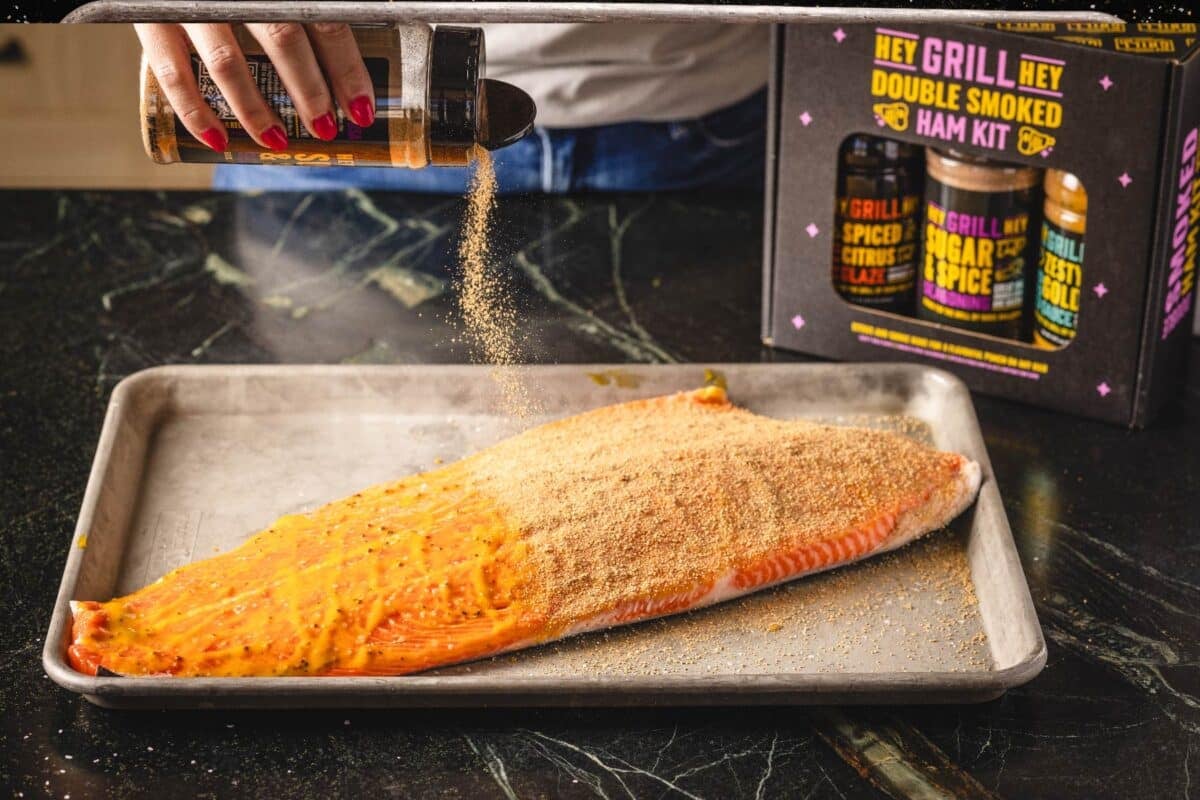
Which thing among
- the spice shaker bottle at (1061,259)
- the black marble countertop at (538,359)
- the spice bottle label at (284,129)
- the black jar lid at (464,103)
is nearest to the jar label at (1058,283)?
the spice shaker bottle at (1061,259)

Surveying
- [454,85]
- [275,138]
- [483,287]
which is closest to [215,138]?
[275,138]

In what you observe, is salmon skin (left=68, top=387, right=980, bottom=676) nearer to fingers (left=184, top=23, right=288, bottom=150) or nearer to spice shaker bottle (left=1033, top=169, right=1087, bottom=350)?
spice shaker bottle (left=1033, top=169, right=1087, bottom=350)

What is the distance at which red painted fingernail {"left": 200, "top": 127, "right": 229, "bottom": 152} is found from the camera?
1092 millimetres

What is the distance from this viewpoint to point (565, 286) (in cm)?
192

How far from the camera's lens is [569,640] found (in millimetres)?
1336

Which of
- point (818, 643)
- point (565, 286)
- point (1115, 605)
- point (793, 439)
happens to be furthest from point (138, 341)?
point (1115, 605)

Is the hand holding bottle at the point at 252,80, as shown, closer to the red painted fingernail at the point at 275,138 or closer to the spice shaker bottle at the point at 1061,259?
the red painted fingernail at the point at 275,138

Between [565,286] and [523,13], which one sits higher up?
[523,13]

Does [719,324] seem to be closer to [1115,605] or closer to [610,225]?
[610,225]

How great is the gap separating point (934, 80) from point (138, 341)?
3.23ft

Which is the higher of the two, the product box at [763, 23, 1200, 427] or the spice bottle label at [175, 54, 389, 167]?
the spice bottle label at [175, 54, 389, 167]

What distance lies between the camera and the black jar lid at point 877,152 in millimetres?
1640

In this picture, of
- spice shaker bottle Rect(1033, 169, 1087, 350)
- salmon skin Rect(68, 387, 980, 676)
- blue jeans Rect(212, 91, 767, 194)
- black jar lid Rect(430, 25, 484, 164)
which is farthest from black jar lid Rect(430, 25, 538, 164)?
blue jeans Rect(212, 91, 767, 194)

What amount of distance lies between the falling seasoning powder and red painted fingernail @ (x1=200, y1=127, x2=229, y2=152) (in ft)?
0.61
